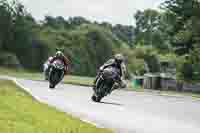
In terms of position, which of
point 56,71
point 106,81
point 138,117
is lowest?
point 56,71

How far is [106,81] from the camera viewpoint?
1978cm

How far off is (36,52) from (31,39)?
2.67 meters

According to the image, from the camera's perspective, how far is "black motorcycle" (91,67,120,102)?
19.5m

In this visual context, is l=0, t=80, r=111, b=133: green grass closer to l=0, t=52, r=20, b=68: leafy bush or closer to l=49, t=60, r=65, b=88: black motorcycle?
l=49, t=60, r=65, b=88: black motorcycle

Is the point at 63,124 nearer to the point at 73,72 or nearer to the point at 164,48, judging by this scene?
the point at 164,48

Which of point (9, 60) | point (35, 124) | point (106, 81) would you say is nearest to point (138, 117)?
point (35, 124)

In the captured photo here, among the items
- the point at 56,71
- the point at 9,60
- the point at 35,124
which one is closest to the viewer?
the point at 35,124

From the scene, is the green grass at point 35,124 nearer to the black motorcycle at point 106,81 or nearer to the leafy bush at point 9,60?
the black motorcycle at point 106,81

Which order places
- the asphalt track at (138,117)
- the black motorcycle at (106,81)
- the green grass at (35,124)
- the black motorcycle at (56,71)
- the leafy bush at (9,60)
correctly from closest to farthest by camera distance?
the green grass at (35,124) → the asphalt track at (138,117) → the black motorcycle at (106,81) → the black motorcycle at (56,71) → the leafy bush at (9,60)

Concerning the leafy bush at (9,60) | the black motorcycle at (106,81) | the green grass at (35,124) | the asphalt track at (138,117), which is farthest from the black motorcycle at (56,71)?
the leafy bush at (9,60)

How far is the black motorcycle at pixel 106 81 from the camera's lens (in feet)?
64.1

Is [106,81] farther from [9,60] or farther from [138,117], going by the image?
[9,60]

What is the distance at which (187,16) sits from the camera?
52.5 m

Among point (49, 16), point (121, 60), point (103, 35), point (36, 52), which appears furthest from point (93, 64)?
point (121, 60)
